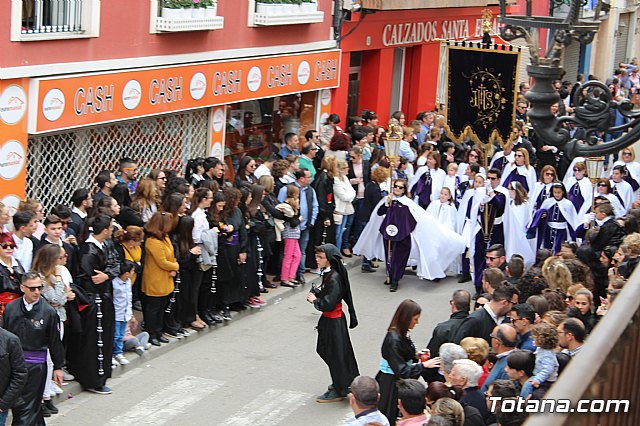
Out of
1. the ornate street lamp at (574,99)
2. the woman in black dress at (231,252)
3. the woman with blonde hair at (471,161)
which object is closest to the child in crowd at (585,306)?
the ornate street lamp at (574,99)

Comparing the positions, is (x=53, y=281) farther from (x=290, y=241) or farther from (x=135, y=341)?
(x=290, y=241)

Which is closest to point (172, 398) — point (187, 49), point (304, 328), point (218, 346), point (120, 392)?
point (120, 392)

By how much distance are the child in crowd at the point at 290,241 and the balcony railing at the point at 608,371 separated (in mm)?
11589

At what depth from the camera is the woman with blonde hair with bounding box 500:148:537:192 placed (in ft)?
59.9

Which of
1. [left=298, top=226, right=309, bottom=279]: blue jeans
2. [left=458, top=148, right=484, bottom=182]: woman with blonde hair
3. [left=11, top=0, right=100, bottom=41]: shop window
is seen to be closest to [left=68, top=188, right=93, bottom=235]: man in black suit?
[left=11, top=0, right=100, bottom=41]: shop window

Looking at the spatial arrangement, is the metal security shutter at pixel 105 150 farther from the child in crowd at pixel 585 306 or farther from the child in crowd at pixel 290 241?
the child in crowd at pixel 585 306

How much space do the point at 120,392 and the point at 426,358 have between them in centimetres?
369

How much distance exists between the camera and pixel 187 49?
16781 mm

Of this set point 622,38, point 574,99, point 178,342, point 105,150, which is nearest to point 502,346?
point 574,99

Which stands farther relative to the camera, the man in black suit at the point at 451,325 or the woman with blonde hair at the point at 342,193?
the woman with blonde hair at the point at 342,193

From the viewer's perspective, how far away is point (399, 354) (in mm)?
9773

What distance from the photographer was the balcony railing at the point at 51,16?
13672 millimetres

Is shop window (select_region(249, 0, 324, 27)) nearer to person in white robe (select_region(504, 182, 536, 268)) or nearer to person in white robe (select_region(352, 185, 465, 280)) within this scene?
person in white robe (select_region(352, 185, 465, 280))

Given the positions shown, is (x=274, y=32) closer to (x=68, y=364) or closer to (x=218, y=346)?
(x=218, y=346)
